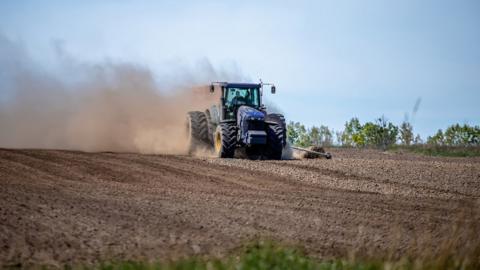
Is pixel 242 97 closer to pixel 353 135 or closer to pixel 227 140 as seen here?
pixel 227 140

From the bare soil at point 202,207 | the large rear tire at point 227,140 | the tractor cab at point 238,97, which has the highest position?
the tractor cab at point 238,97

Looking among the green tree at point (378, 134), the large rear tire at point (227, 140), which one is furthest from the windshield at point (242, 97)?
the green tree at point (378, 134)

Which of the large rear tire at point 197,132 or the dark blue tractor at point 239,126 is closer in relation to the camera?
the dark blue tractor at point 239,126

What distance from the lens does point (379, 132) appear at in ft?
170

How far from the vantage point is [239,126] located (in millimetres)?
25688


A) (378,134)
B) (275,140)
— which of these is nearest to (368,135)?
(378,134)

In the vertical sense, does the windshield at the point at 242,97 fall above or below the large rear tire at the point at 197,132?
above

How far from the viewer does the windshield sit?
26.8 metres

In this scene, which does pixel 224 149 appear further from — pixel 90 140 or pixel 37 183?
pixel 37 183

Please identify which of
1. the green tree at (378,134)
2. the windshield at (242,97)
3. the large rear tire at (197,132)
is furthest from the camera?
the green tree at (378,134)

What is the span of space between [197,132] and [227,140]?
2.88 metres

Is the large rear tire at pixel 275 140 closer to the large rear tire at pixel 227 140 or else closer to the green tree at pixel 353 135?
the large rear tire at pixel 227 140

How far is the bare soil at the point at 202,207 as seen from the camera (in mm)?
9703

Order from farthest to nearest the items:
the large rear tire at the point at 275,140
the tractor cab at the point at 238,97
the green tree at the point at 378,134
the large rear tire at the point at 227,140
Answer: the green tree at the point at 378,134, the tractor cab at the point at 238,97, the large rear tire at the point at 275,140, the large rear tire at the point at 227,140
